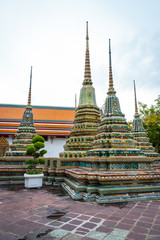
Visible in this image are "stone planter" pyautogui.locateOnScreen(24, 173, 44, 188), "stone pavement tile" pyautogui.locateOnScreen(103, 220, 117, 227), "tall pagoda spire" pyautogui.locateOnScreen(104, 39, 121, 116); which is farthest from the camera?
"tall pagoda spire" pyautogui.locateOnScreen(104, 39, 121, 116)

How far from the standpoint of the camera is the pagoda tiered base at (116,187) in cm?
459

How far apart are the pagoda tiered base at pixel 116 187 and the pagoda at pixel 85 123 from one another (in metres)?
3.38

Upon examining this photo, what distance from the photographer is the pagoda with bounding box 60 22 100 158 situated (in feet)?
29.1

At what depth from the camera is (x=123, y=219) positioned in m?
3.25

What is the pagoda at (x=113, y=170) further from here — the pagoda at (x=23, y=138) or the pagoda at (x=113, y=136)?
the pagoda at (x=23, y=138)

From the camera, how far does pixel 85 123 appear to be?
9.62 m

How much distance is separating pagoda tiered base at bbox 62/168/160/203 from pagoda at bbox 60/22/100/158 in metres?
3.38

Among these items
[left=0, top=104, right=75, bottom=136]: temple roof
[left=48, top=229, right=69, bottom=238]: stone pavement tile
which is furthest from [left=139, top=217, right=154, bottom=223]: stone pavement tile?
[left=0, top=104, right=75, bottom=136]: temple roof

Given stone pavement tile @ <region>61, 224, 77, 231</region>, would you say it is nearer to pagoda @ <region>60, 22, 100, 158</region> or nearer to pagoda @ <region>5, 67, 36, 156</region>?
pagoda @ <region>60, 22, 100, 158</region>

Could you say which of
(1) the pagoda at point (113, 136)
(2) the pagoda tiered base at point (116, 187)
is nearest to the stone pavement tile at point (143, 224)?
(2) the pagoda tiered base at point (116, 187)

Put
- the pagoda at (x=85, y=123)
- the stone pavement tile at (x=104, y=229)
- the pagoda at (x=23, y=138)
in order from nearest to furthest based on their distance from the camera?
the stone pavement tile at (x=104, y=229) < the pagoda at (x=85, y=123) < the pagoda at (x=23, y=138)

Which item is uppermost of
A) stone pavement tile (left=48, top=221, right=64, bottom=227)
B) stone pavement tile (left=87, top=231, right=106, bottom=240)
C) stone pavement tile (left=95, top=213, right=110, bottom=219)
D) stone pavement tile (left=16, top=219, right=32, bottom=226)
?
stone pavement tile (left=87, top=231, right=106, bottom=240)

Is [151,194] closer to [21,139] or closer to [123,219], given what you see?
[123,219]

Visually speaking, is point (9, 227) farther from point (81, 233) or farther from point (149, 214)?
point (149, 214)
